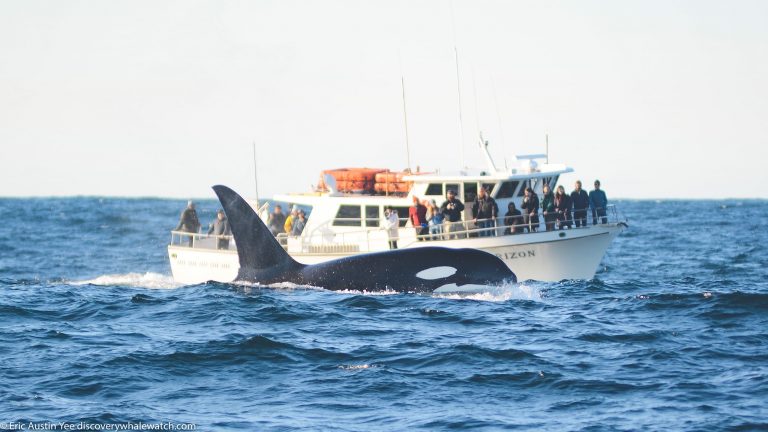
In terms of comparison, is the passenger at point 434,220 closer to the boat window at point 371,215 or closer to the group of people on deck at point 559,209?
the group of people on deck at point 559,209

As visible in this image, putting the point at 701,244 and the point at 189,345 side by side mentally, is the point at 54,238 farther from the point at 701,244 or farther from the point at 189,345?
the point at 189,345

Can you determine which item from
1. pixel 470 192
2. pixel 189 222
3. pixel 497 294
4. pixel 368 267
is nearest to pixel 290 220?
pixel 189 222

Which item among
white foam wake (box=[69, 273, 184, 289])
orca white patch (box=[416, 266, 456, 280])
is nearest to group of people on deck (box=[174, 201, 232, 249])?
white foam wake (box=[69, 273, 184, 289])

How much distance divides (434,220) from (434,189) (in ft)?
6.20

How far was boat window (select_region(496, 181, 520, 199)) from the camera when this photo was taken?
31797 mm

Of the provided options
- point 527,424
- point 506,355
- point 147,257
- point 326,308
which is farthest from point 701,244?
point 527,424

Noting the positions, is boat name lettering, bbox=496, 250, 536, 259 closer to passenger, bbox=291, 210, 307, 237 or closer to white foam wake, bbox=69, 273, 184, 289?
passenger, bbox=291, 210, 307, 237

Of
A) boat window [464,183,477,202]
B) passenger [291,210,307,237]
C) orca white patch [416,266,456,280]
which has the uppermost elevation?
boat window [464,183,477,202]

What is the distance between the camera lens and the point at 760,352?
17297 millimetres

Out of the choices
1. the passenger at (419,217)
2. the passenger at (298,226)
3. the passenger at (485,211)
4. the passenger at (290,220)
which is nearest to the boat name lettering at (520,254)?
the passenger at (485,211)

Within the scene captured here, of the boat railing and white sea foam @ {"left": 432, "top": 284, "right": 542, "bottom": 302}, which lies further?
the boat railing

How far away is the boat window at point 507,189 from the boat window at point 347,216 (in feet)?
15.2

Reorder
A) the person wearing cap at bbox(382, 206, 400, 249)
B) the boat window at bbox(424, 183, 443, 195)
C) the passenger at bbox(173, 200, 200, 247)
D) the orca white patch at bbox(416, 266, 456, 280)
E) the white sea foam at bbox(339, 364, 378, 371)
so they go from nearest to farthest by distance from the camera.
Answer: the white sea foam at bbox(339, 364, 378, 371)
the orca white patch at bbox(416, 266, 456, 280)
the person wearing cap at bbox(382, 206, 400, 249)
the boat window at bbox(424, 183, 443, 195)
the passenger at bbox(173, 200, 200, 247)

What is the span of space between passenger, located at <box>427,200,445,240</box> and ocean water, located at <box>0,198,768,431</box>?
14.3 ft
